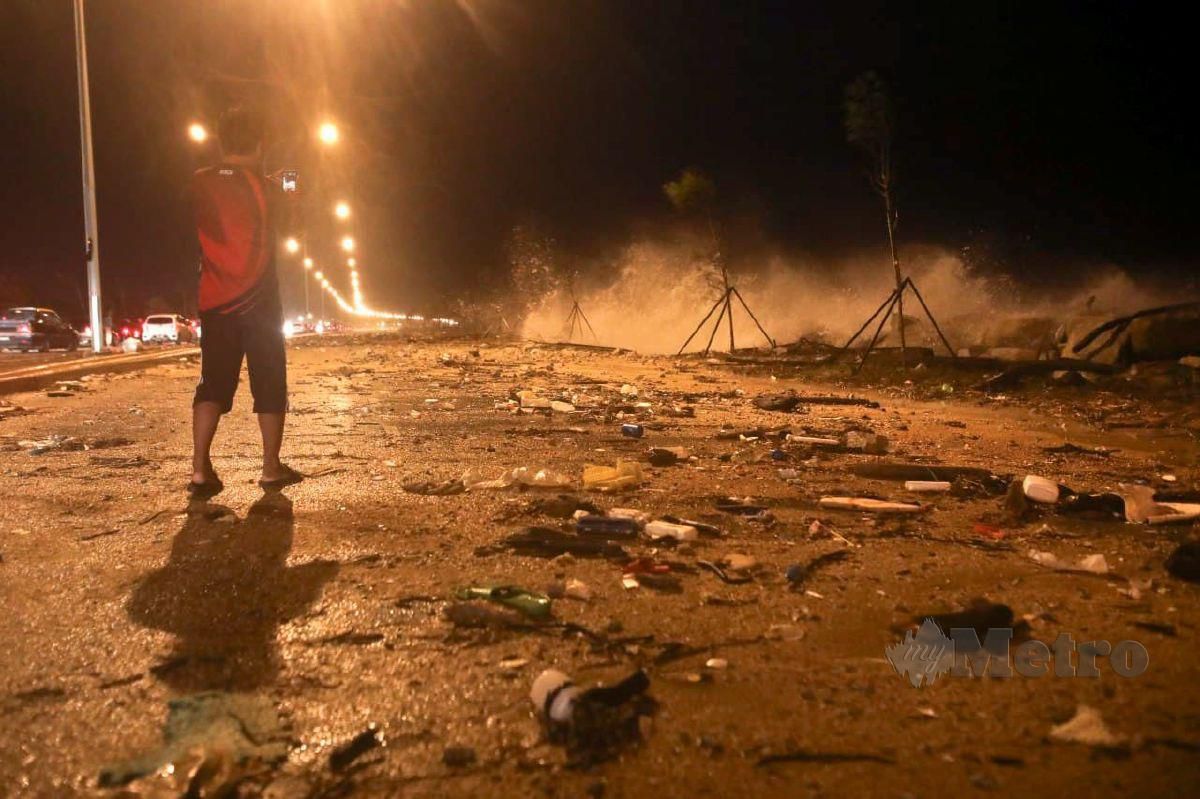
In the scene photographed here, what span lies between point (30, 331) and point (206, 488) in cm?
2780

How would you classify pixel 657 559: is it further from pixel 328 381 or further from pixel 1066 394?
pixel 328 381

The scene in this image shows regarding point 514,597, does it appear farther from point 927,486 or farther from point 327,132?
point 327,132

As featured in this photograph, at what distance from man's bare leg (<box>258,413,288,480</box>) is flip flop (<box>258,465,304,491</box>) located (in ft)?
0.05

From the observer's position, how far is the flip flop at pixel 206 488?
4.55 meters

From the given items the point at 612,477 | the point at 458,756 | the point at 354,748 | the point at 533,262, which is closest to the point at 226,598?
the point at 354,748

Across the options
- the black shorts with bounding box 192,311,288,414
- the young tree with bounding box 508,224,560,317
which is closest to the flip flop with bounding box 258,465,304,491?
the black shorts with bounding box 192,311,288,414

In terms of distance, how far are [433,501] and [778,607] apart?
7.08 ft

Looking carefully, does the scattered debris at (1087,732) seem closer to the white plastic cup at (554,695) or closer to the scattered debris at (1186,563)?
the white plastic cup at (554,695)

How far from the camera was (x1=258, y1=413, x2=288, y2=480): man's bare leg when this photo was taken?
4.77m

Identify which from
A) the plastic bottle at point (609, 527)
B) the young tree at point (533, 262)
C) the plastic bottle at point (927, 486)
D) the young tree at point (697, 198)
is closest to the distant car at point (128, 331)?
the young tree at point (533, 262)

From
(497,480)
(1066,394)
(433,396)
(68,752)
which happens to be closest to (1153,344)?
(1066,394)

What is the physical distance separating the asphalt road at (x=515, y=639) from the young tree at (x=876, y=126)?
9.92m

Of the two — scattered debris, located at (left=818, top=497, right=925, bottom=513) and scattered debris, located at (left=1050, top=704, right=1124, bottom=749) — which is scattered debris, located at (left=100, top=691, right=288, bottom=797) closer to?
scattered debris, located at (left=1050, top=704, right=1124, bottom=749)

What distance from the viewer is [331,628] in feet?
9.15
